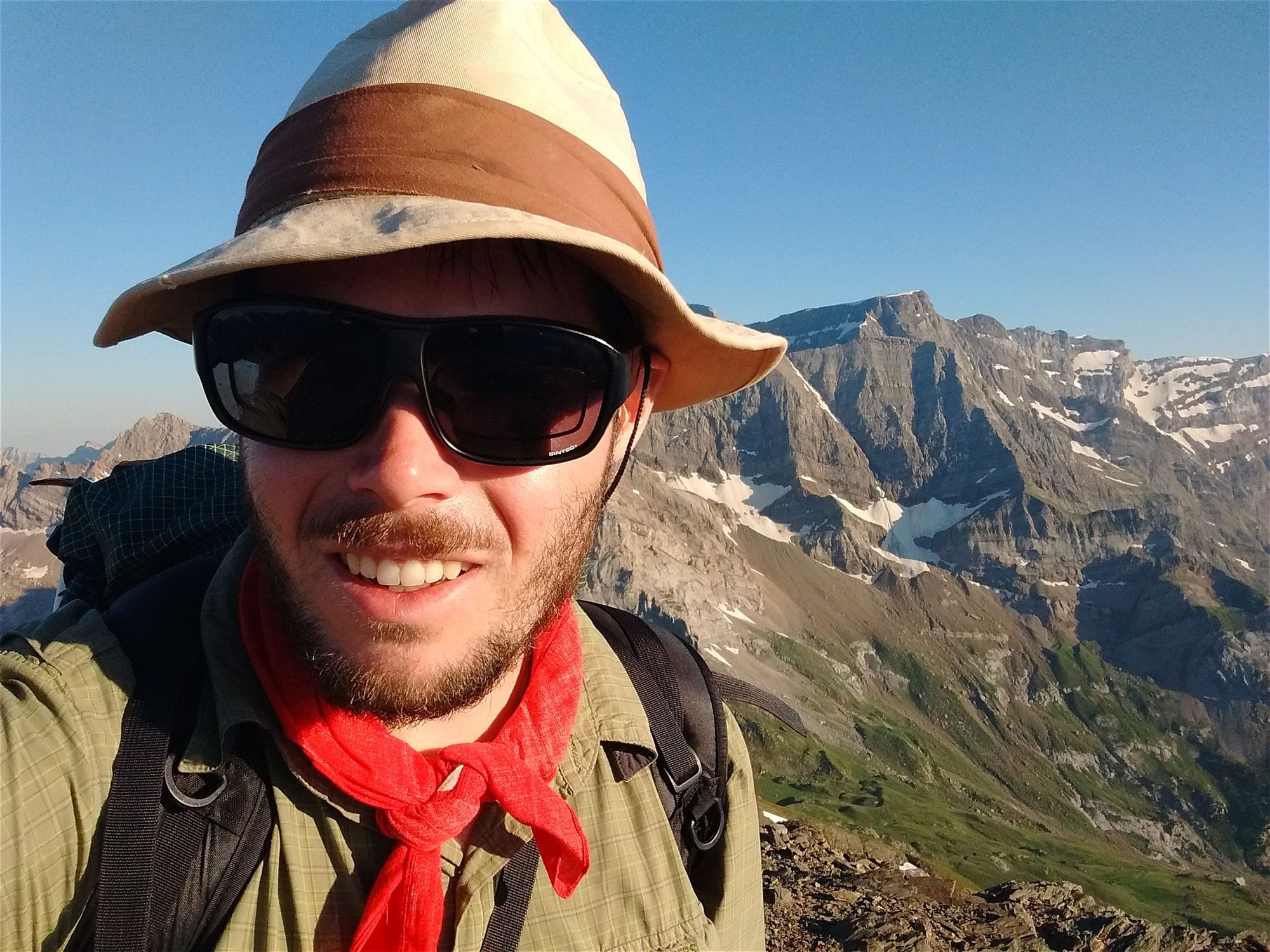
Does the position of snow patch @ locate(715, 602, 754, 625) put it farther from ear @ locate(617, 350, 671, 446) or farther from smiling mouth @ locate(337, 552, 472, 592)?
smiling mouth @ locate(337, 552, 472, 592)

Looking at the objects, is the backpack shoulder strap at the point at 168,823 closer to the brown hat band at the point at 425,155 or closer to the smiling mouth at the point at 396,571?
the smiling mouth at the point at 396,571

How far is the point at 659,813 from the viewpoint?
347 centimetres

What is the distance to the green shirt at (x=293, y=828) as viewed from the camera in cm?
244

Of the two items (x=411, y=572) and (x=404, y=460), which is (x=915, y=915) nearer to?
(x=411, y=572)

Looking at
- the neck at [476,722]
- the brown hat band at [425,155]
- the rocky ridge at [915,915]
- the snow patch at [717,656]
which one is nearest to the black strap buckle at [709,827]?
the neck at [476,722]

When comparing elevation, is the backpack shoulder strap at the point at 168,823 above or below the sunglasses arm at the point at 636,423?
below

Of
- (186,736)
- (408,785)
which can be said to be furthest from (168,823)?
(408,785)

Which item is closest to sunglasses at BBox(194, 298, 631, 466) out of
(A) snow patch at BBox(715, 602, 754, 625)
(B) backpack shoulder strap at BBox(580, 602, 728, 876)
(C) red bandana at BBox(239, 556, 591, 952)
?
(C) red bandana at BBox(239, 556, 591, 952)

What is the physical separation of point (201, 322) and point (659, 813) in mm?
2850

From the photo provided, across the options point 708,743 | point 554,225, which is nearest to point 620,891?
point 708,743

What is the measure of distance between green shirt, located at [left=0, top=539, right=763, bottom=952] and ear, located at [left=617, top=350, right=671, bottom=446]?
4.13 ft

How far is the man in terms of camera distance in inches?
101

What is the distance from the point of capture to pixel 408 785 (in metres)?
2.87

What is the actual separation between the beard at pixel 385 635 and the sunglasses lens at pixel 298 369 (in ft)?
1.02
